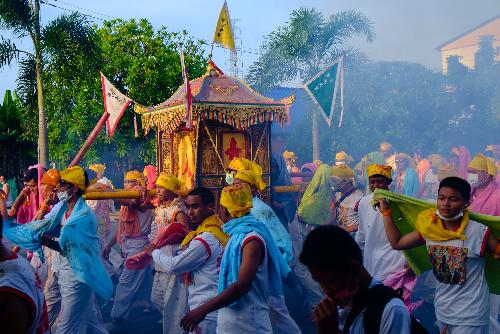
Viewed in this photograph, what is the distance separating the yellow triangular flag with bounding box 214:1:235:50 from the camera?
12953 millimetres

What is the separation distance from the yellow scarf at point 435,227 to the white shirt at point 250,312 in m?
1.16

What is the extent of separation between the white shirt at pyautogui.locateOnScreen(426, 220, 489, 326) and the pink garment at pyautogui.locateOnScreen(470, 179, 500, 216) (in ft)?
10.3

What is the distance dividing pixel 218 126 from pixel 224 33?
9.05 ft

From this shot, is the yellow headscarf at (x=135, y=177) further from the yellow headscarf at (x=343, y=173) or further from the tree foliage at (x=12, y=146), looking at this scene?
the tree foliage at (x=12, y=146)

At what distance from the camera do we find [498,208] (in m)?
7.68

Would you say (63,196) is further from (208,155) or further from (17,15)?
(17,15)

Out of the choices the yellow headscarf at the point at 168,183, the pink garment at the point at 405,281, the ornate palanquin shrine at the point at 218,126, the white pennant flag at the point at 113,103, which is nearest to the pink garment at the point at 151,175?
the ornate palanquin shrine at the point at 218,126

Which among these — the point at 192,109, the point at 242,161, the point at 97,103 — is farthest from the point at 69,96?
the point at 242,161

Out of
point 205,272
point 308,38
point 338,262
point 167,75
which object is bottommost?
point 205,272

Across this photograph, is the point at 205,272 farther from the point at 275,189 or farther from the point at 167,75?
the point at 167,75

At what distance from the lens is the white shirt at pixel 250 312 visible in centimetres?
446

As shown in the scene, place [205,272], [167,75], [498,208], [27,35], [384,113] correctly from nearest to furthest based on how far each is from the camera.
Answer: [205,272] → [498,208] → [27,35] → [167,75] → [384,113]

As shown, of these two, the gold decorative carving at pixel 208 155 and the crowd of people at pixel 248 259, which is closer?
the crowd of people at pixel 248 259

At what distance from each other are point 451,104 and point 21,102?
17.7 metres
